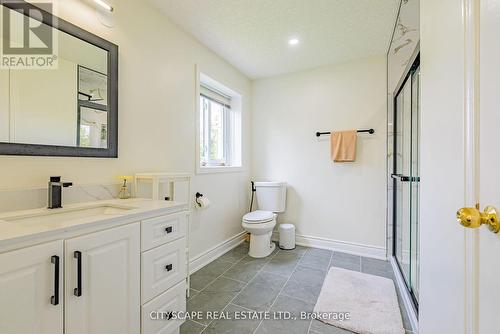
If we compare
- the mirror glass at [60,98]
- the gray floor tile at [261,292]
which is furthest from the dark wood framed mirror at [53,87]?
the gray floor tile at [261,292]

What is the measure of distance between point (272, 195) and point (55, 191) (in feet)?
7.19

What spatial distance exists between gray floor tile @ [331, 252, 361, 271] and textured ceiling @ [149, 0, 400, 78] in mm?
2311

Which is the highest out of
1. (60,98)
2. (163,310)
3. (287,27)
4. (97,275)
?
(287,27)

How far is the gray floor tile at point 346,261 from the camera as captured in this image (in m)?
2.30

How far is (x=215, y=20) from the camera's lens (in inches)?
77.1

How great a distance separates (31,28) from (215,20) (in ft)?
4.25

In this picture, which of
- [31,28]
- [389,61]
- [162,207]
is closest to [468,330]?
[162,207]

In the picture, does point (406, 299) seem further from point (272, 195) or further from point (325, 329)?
point (272, 195)

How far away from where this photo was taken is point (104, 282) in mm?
953

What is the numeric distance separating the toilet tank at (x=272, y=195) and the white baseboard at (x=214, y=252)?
0.52 metres

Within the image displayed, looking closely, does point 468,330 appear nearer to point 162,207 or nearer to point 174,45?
point 162,207

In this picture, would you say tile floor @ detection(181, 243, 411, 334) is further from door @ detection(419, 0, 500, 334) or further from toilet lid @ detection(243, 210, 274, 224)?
door @ detection(419, 0, 500, 334)

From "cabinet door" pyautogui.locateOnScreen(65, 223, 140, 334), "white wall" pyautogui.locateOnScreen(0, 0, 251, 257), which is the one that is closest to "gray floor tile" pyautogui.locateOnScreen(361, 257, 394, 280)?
"white wall" pyautogui.locateOnScreen(0, 0, 251, 257)

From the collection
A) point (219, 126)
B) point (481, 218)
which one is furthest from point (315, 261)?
point (481, 218)
